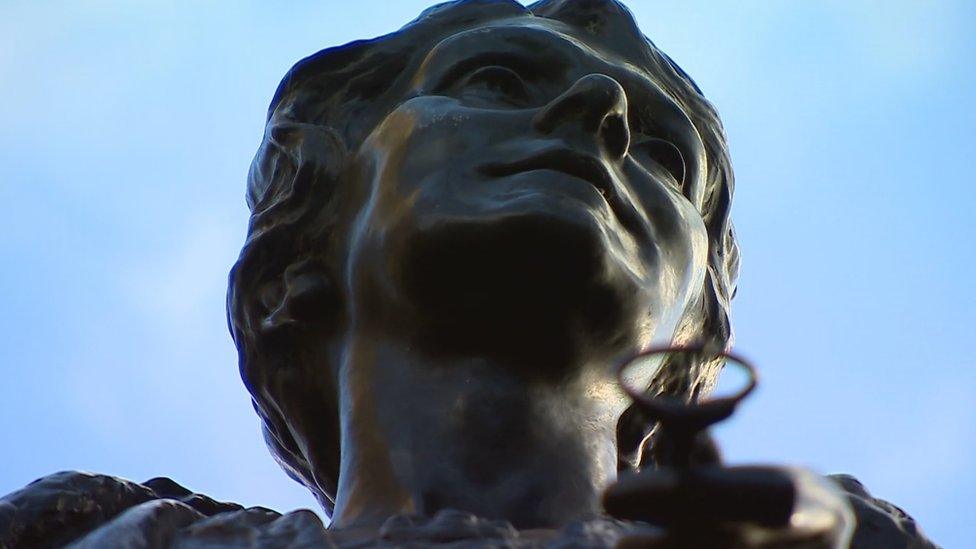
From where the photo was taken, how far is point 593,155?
6656 millimetres

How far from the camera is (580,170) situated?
6.55 m

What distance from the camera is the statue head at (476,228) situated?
631 centimetres

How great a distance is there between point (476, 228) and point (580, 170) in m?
0.52

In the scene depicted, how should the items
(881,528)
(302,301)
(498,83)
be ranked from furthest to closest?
(498,83) < (302,301) < (881,528)

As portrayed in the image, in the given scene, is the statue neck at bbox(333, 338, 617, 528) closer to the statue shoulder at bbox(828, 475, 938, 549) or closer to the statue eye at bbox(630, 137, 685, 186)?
the statue shoulder at bbox(828, 475, 938, 549)

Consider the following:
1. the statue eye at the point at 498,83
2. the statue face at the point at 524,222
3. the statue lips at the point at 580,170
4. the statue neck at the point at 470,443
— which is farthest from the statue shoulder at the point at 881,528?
the statue eye at the point at 498,83

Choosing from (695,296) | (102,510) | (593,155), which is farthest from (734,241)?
(102,510)

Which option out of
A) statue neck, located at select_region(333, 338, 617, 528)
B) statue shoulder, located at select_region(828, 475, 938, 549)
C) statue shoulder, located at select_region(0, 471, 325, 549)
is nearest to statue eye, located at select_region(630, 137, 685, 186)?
statue neck, located at select_region(333, 338, 617, 528)

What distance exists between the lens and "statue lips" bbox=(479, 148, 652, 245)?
6551mm

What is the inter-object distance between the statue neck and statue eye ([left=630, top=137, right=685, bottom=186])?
4.24 feet

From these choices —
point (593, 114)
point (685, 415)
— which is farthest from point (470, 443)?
point (685, 415)

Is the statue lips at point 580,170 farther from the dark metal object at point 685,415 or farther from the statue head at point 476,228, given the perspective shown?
the dark metal object at point 685,415

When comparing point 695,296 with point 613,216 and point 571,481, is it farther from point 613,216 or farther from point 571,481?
point 571,481

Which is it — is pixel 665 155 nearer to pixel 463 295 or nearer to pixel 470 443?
pixel 463 295
